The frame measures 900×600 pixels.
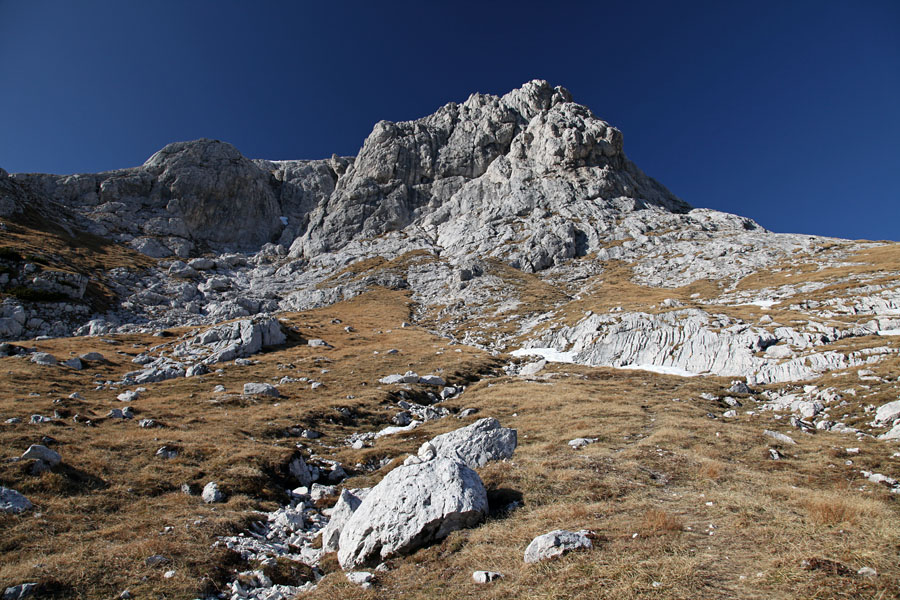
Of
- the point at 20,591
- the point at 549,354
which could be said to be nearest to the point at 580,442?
the point at 20,591

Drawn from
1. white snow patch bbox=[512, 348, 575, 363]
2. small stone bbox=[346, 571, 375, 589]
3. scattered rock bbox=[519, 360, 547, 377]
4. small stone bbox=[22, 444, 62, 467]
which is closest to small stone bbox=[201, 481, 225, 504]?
small stone bbox=[22, 444, 62, 467]

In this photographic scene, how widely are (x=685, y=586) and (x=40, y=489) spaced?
868 inches

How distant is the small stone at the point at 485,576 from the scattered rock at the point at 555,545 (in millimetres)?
874

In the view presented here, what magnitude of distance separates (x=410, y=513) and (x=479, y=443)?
8284 mm

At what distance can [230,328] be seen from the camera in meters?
63.7

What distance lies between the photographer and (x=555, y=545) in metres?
9.79

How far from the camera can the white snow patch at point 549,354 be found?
59237 mm

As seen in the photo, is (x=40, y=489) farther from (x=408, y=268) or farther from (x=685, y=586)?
(x=408, y=268)

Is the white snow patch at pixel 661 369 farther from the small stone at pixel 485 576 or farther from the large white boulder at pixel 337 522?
the small stone at pixel 485 576

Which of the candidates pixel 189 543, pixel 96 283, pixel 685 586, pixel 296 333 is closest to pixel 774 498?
pixel 685 586

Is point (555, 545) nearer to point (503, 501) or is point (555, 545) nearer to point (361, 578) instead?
point (503, 501)

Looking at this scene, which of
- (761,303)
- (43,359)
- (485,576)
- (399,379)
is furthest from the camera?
(761,303)

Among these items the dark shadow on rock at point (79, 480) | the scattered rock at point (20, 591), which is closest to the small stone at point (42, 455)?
the dark shadow on rock at point (79, 480)

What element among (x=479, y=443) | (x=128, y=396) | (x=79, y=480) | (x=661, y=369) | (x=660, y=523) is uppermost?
(x=660, y=523)
